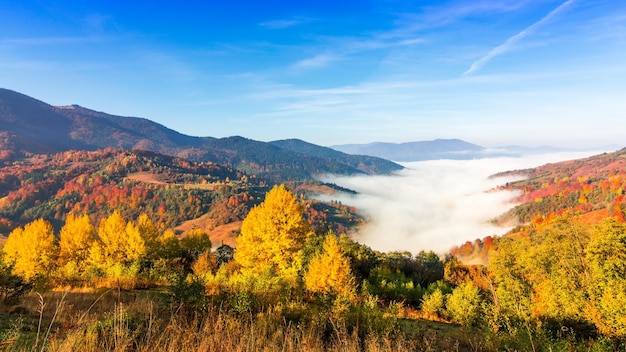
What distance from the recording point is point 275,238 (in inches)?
1105

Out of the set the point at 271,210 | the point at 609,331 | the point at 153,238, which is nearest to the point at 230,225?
the point at 153,238

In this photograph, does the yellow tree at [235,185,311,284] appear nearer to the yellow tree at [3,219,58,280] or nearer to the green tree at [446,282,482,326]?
the green tree at [446,282,482,326]

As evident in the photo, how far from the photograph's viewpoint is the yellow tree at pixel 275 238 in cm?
2797

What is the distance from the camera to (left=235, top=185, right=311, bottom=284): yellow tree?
28.0 metres

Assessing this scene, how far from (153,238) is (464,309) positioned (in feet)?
135

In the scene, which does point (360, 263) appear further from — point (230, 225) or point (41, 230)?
point (230, 225)

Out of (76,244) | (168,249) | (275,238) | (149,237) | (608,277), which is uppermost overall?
(275,238)

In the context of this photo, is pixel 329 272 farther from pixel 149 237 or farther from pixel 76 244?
pixel 76 244

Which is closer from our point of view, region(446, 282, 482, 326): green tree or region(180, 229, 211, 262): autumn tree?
region(446, 282, 482, 326): green tree

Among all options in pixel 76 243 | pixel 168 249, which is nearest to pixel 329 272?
pixel 168 249

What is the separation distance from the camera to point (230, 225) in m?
186

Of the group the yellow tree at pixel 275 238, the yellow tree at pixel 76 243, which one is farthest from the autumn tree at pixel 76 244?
the yellow tree at pixel 275 238

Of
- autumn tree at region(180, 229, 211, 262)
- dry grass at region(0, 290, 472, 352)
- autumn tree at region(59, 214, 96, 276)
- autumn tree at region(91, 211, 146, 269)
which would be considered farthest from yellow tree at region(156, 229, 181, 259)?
dry grass at region(0, 290, 472, 352)

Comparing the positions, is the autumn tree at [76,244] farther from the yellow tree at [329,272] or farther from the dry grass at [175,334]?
the dry grass at [175,334]
